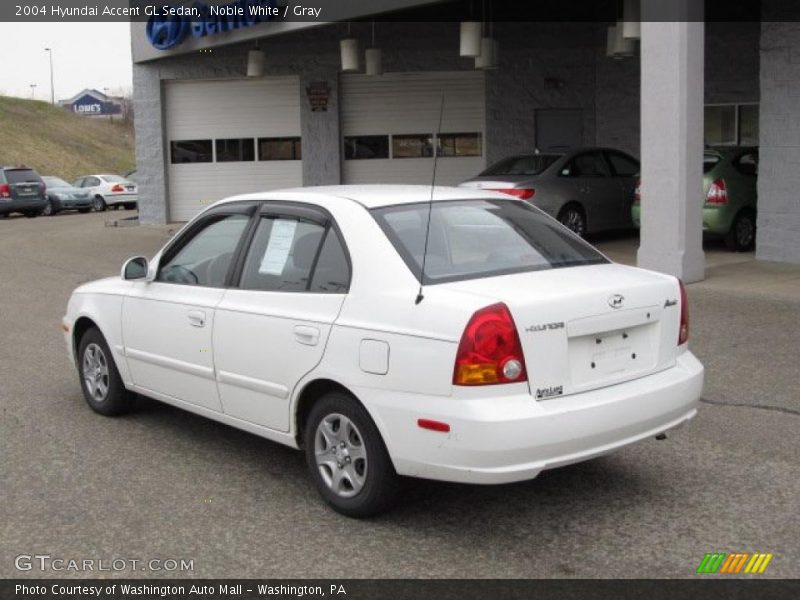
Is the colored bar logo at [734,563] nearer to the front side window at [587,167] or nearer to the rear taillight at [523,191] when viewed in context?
the rear taillight at [523,191]

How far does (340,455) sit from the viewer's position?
4.95 meters

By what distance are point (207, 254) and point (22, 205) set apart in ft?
93.4

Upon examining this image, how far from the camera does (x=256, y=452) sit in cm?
611

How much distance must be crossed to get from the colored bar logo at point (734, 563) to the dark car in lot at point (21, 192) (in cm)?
3075

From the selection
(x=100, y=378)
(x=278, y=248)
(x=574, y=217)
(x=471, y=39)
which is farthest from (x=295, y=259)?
(x=471, y=39)

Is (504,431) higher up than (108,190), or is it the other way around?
(108,190)

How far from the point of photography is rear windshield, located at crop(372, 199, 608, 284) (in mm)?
4980

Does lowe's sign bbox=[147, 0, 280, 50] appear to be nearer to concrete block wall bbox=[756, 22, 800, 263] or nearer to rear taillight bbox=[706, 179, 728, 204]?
rear taillight bbox=[706, 179, 728, 204]

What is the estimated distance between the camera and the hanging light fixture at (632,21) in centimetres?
1470

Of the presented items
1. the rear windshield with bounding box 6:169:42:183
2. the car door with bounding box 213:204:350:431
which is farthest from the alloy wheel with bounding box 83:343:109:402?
the rear windshield with bounding box 6:169:42:183

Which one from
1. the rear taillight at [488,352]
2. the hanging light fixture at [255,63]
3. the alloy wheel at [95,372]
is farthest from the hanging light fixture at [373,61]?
the rear taillight at [488,352]

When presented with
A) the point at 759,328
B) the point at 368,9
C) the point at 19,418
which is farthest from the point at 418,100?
the point at 19,418

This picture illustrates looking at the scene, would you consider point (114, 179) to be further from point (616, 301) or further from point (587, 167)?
point (616, 301)
